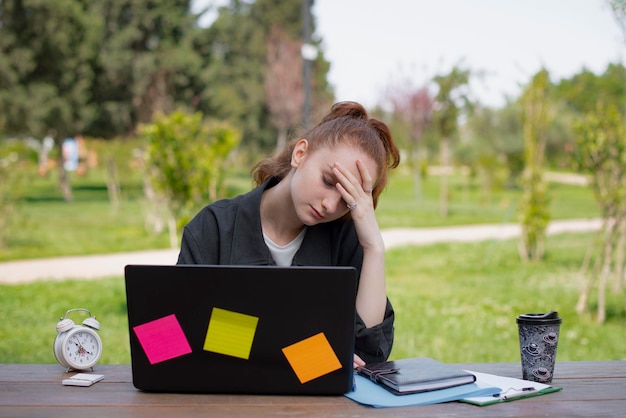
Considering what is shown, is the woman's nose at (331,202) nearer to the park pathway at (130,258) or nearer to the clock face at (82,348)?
→ the clock face at (82,348)

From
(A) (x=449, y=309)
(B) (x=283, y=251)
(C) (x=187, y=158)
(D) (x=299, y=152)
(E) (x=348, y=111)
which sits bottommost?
(A) (x=449, y=309)

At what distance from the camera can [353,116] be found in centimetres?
245

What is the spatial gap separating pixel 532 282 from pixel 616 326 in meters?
2.19

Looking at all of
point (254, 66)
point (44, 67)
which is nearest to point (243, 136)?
point (254, 66)

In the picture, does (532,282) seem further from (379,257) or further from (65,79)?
(65,79)

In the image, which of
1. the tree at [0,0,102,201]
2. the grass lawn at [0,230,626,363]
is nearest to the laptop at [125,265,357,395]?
the grass lawn at [0,230,626,363]

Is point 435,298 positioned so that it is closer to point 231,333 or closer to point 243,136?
point 231,333

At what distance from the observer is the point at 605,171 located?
6.52 meters

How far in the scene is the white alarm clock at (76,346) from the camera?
2107 mm

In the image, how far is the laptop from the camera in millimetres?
1750

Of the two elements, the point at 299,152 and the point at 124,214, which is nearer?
the point at 299,152

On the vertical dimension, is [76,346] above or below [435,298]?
above

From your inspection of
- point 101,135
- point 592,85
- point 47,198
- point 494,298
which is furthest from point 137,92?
point 494,298

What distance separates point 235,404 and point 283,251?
2.37ft
